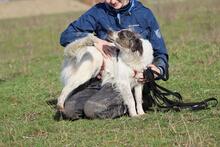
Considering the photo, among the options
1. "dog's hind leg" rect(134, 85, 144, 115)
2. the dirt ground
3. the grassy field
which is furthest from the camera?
the dirt ground

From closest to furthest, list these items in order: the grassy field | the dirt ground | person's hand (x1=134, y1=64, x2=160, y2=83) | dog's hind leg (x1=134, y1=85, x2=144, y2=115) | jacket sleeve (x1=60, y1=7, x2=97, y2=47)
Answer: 1. the grassy field
2. person's hand (x1=134, y1=64, x2=160, y2=83)
3. dog's hind leg (x1=134, y1=85, x2=144, y2=115)
4. jacket sleeve (x1=60, y1=7, x2=97, y2=47)
5. the dirt ground

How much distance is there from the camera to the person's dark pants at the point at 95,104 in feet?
23.8

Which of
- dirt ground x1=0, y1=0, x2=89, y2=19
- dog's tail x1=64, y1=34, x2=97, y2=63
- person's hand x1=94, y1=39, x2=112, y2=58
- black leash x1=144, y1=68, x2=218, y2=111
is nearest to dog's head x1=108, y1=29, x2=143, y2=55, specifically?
person's hand x1=94, y1=39, x2=112, y2=58

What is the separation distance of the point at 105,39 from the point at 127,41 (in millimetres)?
673

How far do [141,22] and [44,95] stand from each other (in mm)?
2633

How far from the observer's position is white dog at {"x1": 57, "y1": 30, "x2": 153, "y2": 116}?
6.99m

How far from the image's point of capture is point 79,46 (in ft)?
24.7

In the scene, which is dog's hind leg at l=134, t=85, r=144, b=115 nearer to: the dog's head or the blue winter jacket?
the blue winter jacket

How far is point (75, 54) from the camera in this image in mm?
7574

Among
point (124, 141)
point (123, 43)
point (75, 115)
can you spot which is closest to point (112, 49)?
point (123, 43)

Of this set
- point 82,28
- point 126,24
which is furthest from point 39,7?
point 126,24

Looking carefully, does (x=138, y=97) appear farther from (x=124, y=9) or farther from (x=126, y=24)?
(x=124, y=9)

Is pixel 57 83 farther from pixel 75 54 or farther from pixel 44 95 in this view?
pixel 75 54

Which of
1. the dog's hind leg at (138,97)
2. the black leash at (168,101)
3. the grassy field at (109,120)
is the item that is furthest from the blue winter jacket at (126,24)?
the grassy field at (109,120)
